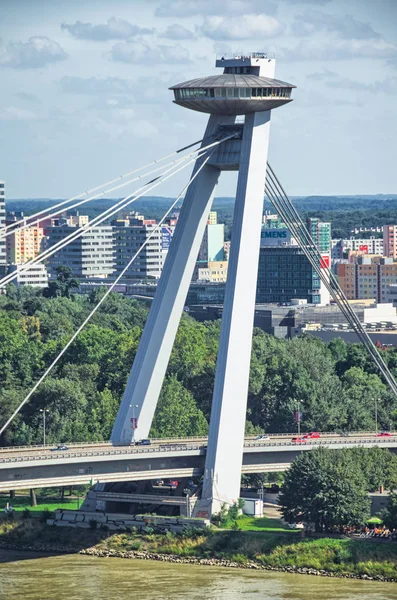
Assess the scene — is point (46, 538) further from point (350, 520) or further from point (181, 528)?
point (350, 520)

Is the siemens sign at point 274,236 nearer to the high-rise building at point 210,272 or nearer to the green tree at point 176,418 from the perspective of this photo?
the high-rise building at point 210,272

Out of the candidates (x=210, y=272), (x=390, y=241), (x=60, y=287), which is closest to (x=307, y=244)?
(x=60, y=287)

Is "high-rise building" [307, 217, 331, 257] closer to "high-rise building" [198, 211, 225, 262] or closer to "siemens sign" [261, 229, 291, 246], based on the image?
"high-rise building" [198, 211, 225, 262]

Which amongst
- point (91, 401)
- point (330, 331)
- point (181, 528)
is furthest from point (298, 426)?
point (330, 331)

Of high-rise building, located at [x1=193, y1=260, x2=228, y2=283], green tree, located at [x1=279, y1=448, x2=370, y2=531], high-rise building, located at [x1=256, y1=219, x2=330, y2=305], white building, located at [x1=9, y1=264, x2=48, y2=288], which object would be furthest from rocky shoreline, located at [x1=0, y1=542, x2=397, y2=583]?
high-rise building, located at [x1=193, y1=260, x2=228, y2=283]

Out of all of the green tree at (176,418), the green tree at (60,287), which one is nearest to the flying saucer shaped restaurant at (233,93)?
the green tree at (176,418)

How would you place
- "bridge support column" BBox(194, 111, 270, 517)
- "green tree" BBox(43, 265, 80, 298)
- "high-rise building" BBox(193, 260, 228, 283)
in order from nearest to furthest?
"bridge support column" BBox(194, 111, 270, 517)
"green tree" BBox(43, 265, 80, 298)
"high-rise building" BBox(193, 260, 228, 283)
